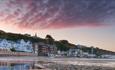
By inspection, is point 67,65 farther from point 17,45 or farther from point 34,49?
point 34,49

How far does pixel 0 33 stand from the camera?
144m

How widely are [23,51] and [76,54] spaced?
34597 mm

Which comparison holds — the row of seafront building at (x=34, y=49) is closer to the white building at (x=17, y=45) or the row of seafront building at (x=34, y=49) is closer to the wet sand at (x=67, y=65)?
the white building at (x=17, y=45)

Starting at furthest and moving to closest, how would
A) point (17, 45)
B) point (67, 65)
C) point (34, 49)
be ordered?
point (34, 49) < point (17, 45) < point (67, 65)

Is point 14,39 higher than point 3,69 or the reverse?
higher

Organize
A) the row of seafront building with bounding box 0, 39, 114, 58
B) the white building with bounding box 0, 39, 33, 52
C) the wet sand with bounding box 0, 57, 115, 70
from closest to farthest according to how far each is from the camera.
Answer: the wet sand with bounding box 0, 57, 115, 70, the row of seafront building with bounding box 0, 39, 114, 58, the white building with bounding box 0, 39, 33, 52

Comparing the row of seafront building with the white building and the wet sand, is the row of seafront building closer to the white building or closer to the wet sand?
the white building

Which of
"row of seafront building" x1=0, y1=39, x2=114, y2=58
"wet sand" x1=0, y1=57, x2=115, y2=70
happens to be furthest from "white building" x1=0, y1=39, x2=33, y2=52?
"wet sand" x1=0, y1=57, x2=115, y2=70

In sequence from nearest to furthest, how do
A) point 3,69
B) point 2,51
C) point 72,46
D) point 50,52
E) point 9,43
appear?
point 3,69 < point 2,51 < point 9,43 < point 50,52 < point 72,46

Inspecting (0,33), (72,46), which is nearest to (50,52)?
(0,33)

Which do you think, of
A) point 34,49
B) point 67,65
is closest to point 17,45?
point 34,49

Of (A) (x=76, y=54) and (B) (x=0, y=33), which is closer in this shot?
(B) (x=0, y=33)

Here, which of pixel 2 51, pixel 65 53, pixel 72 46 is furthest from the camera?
pixel 72 46

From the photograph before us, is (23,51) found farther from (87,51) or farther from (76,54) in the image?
(87,51)
